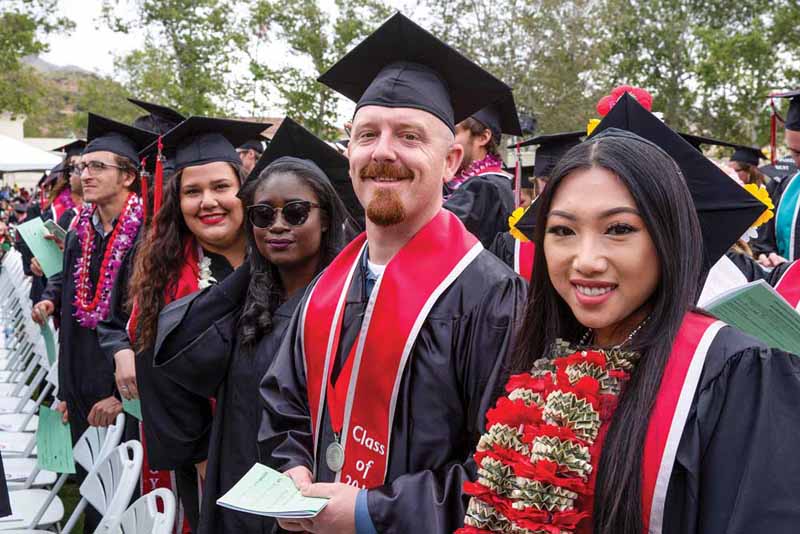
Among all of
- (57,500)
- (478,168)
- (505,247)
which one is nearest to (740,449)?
(505,247)

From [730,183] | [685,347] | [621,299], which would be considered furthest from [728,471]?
[730,183]

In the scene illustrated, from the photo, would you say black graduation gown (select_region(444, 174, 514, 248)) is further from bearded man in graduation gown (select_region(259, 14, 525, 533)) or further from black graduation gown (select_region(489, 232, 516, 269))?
bearded man in graduation gown (select_region(259, 14, 525, 533))

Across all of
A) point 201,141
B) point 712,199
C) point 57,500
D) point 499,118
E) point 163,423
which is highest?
point 499,118

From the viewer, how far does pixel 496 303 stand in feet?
6.93

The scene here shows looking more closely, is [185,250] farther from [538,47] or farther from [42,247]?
[538,47]

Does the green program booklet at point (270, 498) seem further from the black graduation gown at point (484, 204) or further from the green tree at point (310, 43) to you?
the green tree at point (310, 43)

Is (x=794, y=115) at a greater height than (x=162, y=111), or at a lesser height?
greater

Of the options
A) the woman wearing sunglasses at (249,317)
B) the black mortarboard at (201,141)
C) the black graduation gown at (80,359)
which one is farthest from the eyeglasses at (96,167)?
the woman wearing sunglasses at (249,317)

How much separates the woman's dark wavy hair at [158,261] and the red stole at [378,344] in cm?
120

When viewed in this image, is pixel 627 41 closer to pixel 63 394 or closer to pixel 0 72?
pixel 0 72

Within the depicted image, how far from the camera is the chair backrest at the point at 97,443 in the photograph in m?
3.34

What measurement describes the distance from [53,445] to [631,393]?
3.01 metres

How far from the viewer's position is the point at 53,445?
3740 millimetres

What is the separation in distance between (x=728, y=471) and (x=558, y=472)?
0.31 meters
